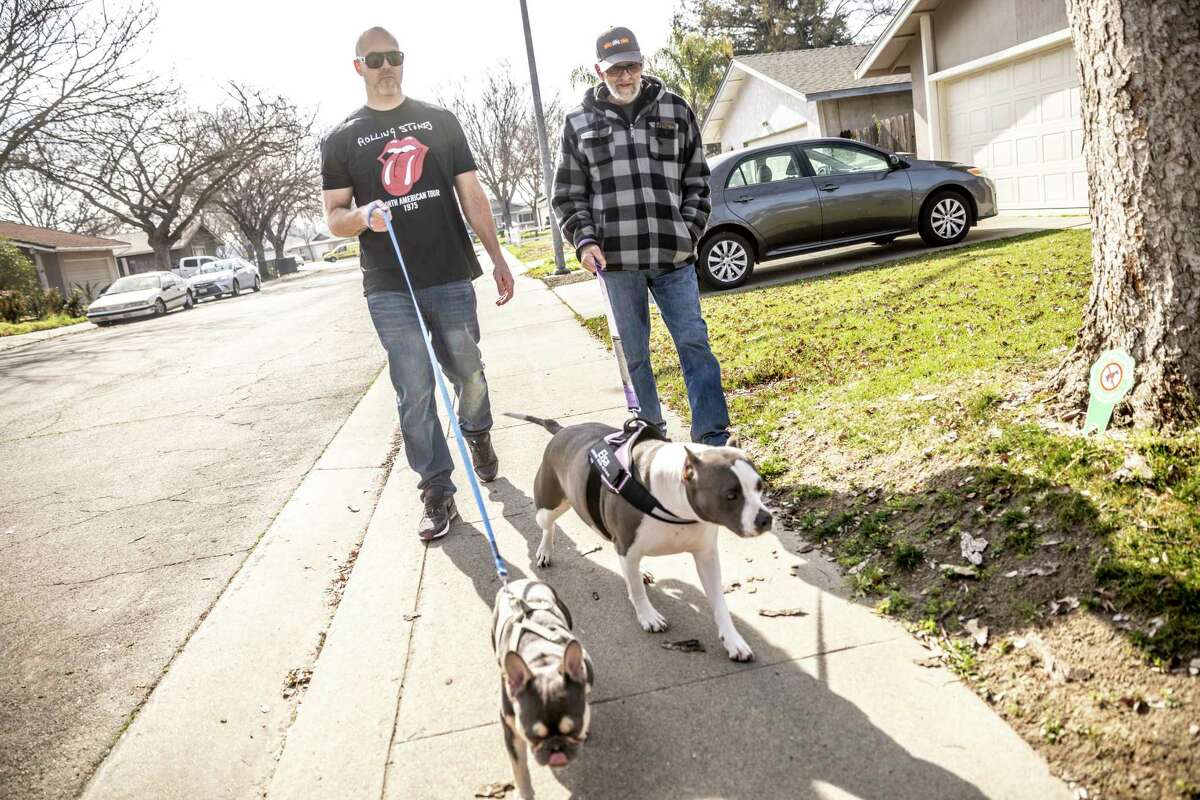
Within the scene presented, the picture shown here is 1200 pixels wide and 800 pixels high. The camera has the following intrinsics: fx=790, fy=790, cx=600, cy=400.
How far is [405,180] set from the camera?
4.00m

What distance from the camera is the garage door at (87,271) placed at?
44188 millimetres

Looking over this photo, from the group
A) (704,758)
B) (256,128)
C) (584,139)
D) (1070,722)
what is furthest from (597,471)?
(256,128)

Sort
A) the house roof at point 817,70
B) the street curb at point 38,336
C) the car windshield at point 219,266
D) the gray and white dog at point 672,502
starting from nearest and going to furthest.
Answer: the gray and white dog at point 672,502 → the street curb at point 38,336 → the house roof at point 817,70 → the car windshield at point 219,266

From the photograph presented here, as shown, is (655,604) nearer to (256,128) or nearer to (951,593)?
(951,593)

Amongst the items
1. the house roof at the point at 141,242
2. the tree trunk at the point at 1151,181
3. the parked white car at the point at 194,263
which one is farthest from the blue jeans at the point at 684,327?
the house roof at the point at 141,242

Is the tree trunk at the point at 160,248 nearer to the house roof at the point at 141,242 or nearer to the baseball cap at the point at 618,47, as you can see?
the house roof at the point at 141,242

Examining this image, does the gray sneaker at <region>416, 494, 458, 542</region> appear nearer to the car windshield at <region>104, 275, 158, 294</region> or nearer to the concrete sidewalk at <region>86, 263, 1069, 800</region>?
the concrete sidewalk at <region>86, 263, 1069, 800</region>

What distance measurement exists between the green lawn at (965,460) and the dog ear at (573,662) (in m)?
1.45

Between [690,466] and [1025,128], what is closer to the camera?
[690,466]

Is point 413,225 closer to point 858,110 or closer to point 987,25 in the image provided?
point 987,25

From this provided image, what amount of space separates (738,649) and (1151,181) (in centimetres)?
247

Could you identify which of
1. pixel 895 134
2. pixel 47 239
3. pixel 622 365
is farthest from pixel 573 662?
pixel 47 239

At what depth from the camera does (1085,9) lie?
3289mm

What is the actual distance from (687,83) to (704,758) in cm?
3893
